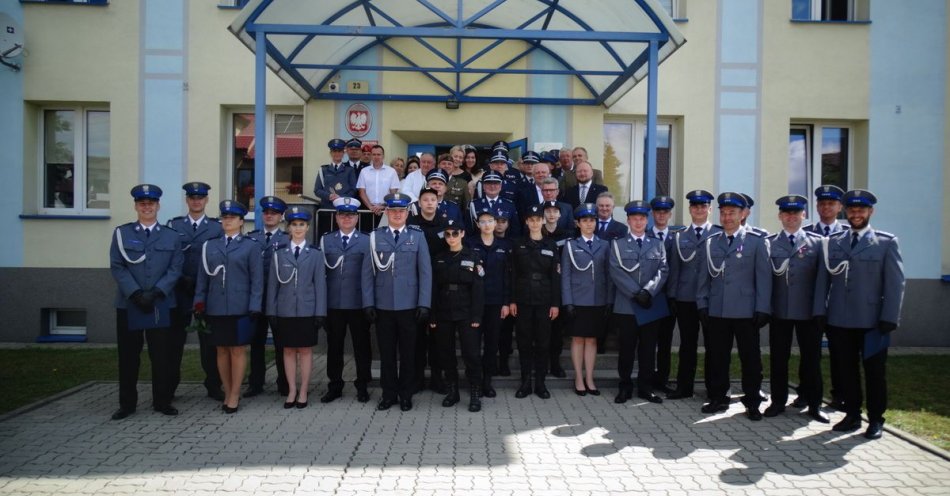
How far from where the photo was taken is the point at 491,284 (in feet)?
21.6

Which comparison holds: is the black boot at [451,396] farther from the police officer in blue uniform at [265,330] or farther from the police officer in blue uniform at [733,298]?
the police officer in blue uniform at [733,298]

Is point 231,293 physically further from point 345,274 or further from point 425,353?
point 425,353

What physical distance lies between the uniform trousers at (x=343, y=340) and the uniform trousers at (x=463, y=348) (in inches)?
29.5

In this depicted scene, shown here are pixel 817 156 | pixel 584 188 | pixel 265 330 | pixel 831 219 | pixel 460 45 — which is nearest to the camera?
pixel 831 219

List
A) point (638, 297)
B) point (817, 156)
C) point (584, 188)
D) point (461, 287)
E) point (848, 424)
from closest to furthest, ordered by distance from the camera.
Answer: point (848, 424) → point (461, 287) → point (638, 297) → point (584, 188) → point (817, 156)

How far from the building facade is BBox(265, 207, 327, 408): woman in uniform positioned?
370 cm

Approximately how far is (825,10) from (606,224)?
6.38 meters

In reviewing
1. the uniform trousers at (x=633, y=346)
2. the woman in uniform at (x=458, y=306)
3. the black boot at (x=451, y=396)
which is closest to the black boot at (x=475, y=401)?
the woman in uniform at (x=458, y=306)

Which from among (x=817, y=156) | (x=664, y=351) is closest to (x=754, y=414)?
(x=664, y=351)

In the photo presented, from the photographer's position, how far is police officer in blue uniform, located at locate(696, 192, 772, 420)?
6062 millimetres

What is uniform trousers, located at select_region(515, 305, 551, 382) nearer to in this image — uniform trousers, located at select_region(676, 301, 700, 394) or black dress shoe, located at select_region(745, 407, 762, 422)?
uniform trousers, located at select_region(676, 301, 700, 394)

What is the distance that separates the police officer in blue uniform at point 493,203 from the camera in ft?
23.8

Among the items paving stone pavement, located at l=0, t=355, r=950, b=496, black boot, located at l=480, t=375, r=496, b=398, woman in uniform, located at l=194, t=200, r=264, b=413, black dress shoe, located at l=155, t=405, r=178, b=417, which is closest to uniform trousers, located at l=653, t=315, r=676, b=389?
paving stone pavement, located at l=0, t=355, r=950, b=496

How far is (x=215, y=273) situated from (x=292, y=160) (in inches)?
186
